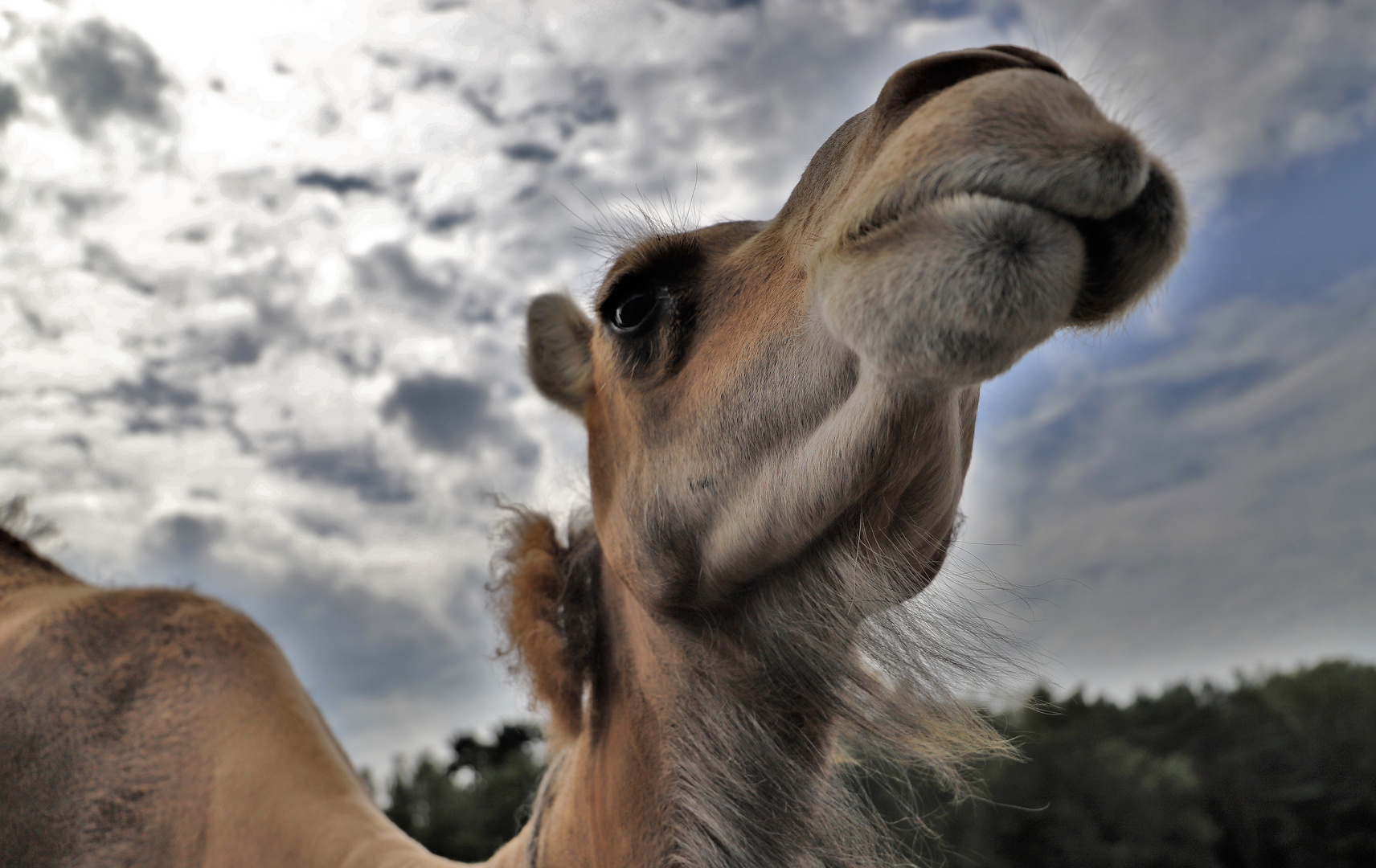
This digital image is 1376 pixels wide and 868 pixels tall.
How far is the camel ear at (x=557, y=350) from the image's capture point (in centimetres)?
298

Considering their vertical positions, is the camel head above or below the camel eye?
below

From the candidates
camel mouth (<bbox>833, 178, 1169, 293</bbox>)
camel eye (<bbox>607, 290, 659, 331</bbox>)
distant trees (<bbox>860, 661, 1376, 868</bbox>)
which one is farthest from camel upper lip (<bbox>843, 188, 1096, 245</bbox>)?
distant trees (<bbox>860, 661, 1376, 868</bbox>)

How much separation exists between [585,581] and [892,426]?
139 centimetres

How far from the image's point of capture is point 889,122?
1.63m

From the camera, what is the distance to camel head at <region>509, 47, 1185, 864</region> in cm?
137

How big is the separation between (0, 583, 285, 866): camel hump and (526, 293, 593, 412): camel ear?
1.59m

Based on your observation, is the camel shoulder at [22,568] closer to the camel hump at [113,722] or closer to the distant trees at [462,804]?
the camel hump at [113,722]

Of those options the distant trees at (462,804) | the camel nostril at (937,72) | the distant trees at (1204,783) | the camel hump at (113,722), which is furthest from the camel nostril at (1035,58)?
the distant trees at (1204,783)

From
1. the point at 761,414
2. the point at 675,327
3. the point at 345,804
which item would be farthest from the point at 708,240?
the point at 345,804

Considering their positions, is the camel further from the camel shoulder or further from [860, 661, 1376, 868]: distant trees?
[860, 661, 1376, 868]: distant trees

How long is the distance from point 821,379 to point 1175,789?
37.0 m

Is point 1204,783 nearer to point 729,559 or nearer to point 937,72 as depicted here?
point 729,559

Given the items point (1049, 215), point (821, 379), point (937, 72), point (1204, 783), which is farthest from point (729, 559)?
point (1204, 783)

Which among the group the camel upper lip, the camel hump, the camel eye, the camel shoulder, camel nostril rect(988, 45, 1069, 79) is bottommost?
the camel hump
